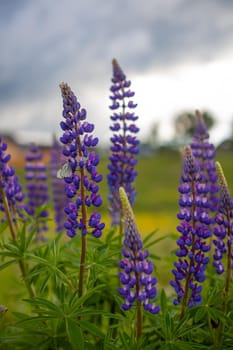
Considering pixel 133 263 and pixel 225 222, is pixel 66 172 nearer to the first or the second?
pixel 133 263

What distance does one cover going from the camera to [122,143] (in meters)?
3.71

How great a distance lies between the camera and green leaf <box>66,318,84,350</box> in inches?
92.5

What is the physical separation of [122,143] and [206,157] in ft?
2.20

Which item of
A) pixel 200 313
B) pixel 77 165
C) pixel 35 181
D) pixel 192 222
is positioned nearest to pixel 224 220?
pixel 192 222

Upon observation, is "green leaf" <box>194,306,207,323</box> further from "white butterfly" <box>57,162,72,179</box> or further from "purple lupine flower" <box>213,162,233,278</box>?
"white butterfly" <box>57,162,72,179</box>

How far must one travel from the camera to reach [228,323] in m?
2.83

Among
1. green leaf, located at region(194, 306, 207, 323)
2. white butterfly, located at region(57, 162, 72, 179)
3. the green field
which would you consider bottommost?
green leaf, located at region(194, 306, 207, 323)

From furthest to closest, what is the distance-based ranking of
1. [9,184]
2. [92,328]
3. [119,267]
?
[9,184], [119,267], [92,328]

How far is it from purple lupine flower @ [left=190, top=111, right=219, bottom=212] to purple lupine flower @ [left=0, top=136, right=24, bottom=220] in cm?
135

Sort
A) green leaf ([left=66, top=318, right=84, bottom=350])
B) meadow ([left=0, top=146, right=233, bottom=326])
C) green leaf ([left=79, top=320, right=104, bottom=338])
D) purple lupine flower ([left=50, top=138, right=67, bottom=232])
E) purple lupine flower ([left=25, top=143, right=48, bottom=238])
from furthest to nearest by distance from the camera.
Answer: meadow ([left=0, top=146, right=233, bottom=326]), purple lupine flower ([left=50, top=138, right=67, bottom=232]), purple lupine flower ([left=25, top=143, right=48, bottom=238]), green leaf ([left=79, top=320, right=104, bottom=338]), green leaf ([left=66, top=318, right=84, bottom=350])

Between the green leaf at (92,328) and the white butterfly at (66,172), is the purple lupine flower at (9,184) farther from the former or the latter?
the green leaf at (92,328)

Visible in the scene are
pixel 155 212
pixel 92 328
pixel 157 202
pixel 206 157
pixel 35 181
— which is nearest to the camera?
pixel 92 328

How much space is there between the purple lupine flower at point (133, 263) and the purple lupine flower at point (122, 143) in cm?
131

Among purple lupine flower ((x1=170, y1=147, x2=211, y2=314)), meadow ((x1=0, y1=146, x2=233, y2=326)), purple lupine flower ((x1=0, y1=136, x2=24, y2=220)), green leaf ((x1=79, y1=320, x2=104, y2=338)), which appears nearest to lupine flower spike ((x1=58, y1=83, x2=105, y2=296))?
green leaf ((x1=79, y1=320, x2=104, y2=338))
